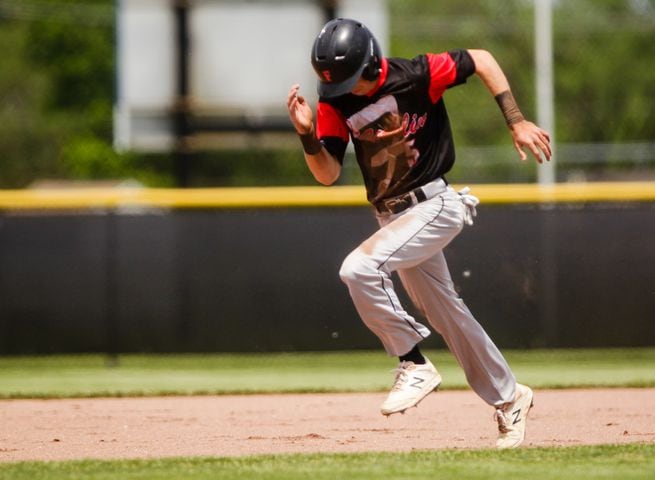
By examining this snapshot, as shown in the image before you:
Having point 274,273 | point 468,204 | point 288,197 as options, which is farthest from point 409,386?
point 288,197

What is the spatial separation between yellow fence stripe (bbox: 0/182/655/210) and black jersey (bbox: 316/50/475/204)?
227 inches

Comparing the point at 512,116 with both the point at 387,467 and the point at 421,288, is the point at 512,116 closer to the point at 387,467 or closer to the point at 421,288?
the point at 421,288

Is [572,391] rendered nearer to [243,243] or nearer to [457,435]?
[457,435]

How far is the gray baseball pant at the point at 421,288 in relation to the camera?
5.38m

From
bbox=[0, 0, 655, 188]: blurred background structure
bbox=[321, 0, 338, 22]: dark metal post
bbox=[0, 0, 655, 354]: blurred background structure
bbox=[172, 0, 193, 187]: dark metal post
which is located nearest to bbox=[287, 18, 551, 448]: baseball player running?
bbox=[0, 0, 655, 354]: blurred background structure

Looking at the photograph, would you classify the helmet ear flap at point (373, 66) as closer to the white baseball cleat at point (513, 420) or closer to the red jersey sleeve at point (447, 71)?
the red jersey sleeve at point (447, 71)

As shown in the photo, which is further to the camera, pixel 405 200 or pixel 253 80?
pixel 253 80

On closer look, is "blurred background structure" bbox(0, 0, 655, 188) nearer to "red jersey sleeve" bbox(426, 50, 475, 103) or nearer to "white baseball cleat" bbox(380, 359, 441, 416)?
"red jersey sleeve" bbox(426, 50, 475, 103)

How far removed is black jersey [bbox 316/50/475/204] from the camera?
5.53m

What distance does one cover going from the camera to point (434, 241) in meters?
5.49

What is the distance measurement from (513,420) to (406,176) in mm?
1125

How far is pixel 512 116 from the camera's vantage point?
18.1 feet

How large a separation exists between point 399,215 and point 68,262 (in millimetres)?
6264

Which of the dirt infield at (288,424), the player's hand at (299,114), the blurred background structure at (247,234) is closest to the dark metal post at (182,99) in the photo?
the blurred background structure at (247,234)
